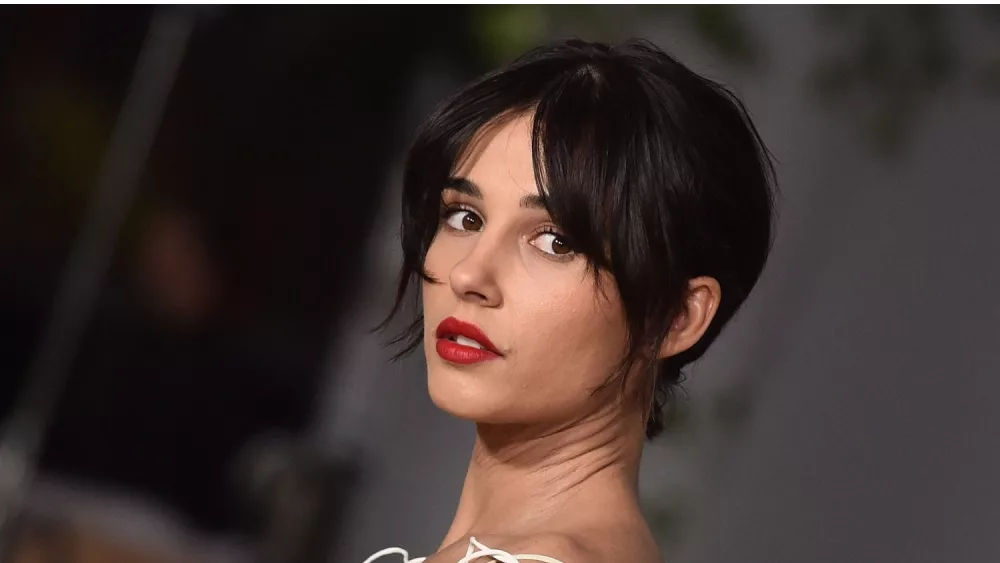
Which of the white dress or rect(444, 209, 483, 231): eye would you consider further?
rect(444, 209, 483, 231): eye

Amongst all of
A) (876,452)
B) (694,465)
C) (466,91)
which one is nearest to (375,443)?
(694,465)

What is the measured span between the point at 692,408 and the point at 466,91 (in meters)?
0.70

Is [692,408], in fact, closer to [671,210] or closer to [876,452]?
[876,452]

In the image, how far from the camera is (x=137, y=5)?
6.79 feet

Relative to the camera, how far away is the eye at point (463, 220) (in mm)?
1056

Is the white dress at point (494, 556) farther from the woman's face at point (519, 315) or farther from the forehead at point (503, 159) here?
the forehead at point (503, 159)

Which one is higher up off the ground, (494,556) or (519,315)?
(519,315)

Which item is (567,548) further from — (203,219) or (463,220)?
(203,219)

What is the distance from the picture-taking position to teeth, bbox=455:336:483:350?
1005 mm

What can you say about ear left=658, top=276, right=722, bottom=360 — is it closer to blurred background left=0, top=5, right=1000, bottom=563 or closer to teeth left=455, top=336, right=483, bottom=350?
teeth left=455, top=336, right=483, bottom=350

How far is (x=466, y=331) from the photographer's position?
100cm

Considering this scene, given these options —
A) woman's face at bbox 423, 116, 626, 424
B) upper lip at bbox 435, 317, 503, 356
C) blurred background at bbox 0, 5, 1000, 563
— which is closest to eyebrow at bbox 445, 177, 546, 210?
woman's face at bbox 423, 116, 626, 424

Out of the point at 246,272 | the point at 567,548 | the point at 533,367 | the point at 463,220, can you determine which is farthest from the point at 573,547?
the point at 246,272

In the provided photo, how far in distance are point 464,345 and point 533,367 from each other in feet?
0.20
